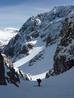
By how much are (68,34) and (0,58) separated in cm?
4501

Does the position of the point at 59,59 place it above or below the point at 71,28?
below

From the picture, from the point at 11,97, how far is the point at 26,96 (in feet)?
5.08

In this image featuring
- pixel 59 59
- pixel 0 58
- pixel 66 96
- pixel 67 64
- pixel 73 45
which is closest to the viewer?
pixel 66 96

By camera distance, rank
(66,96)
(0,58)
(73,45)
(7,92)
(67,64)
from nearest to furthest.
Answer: (66,96) < (7,92) < (0,58) < (67,64) < (73,45)

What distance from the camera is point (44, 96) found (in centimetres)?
2656

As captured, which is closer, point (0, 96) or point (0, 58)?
point (0, 96)

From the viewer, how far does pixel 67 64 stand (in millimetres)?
75938

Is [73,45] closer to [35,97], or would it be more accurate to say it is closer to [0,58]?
[0,58]

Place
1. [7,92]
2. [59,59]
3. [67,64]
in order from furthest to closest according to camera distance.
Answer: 1. [59,59]
2. [67,64]
3. [7,92]

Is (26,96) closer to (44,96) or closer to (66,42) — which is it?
(44,96)

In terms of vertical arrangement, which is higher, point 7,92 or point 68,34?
point 68,34

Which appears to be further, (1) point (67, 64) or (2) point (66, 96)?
(1) point (67, 64)

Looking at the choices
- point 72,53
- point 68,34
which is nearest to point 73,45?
point 72,53

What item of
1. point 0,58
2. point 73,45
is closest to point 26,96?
point 0,58
